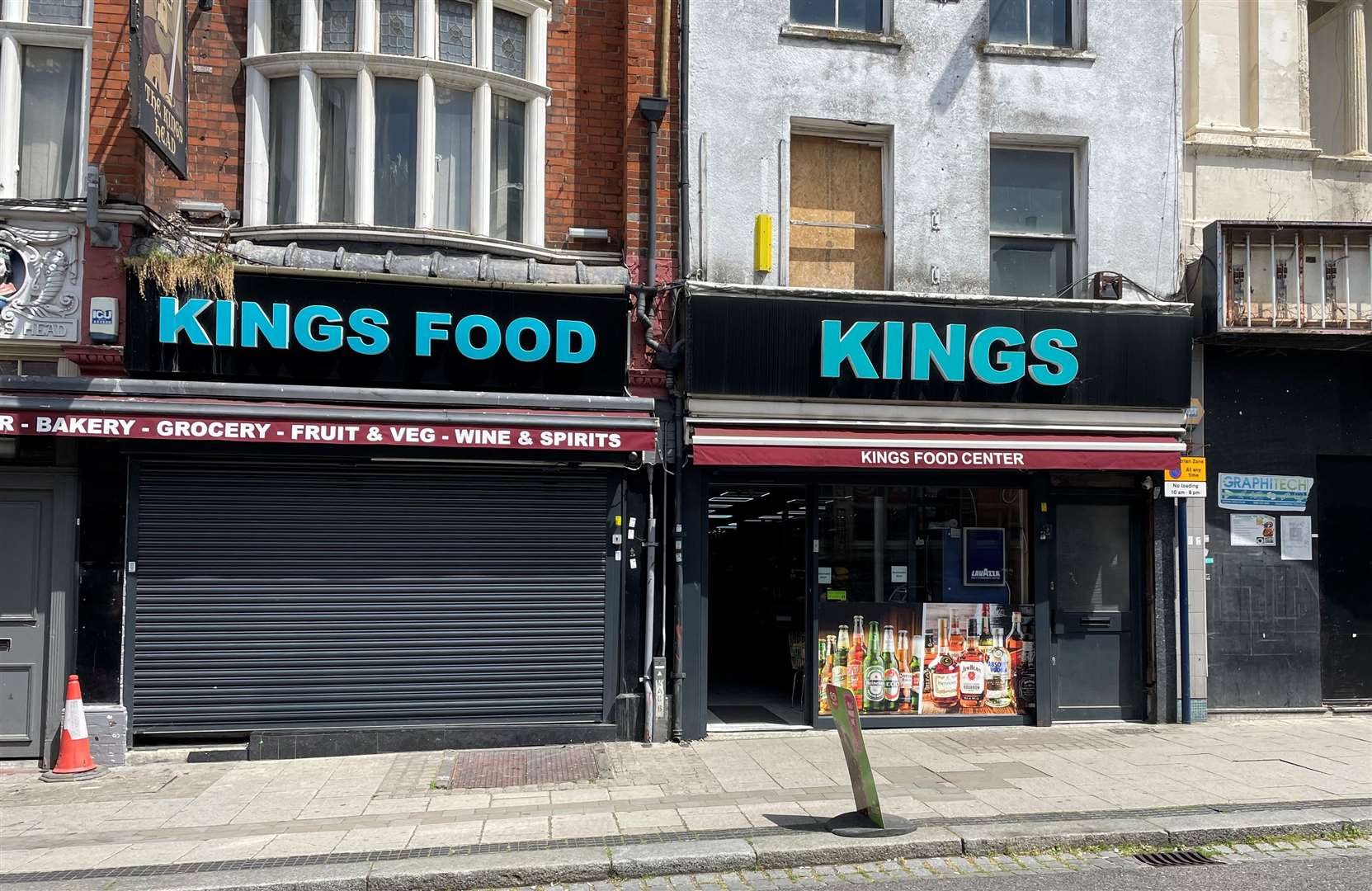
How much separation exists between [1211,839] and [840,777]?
288cm

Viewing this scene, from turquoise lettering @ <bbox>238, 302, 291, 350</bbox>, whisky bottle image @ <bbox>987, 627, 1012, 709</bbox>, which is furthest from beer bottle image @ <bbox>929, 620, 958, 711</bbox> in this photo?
turquoise lettering @ <bbox>238, 302, 291, 350</bbox>

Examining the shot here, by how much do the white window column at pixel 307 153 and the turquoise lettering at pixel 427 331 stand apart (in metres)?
1.60

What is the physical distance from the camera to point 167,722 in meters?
9.88

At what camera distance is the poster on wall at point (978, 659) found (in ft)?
38.0

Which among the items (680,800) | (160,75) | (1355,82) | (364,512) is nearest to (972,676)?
(680,800)

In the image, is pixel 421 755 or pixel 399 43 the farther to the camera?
pixel 399 43

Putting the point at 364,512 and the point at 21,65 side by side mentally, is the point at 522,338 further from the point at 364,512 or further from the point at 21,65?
the point at 21,65

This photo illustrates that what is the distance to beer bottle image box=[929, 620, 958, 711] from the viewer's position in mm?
11555

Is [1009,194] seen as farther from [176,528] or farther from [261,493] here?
[176,528]

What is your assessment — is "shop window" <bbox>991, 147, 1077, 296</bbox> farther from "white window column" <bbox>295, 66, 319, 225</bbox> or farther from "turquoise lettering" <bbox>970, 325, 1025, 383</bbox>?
"white window column" <bbox>295, 66, 319, 225</bbox>

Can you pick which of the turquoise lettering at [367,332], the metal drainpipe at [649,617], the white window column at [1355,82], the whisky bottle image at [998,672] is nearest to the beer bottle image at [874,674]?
the whisky bottle image at [998,672]

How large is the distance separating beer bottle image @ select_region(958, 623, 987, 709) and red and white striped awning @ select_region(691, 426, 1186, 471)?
2149mm

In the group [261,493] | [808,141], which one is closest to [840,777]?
[261,493]

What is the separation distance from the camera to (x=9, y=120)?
10008 millimetres
